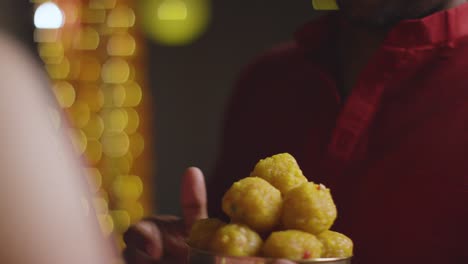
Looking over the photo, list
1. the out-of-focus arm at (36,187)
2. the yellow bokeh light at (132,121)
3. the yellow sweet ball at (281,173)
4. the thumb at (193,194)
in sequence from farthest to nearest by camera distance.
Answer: the yellow bokeh light at (132,121)
the thumb at (193,194)
the yellow sweet ball at (281,173)
the out-of-focus arm at (36,187)

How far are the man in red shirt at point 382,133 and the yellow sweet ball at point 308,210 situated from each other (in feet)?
0.87

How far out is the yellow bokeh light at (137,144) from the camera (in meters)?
4.27

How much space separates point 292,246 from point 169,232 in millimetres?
436

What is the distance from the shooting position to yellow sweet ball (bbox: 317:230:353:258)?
0.90 m

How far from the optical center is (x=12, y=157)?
0.69 metres

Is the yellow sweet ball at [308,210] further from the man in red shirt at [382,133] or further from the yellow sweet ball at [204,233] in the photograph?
the man in red shirt at [382,133]

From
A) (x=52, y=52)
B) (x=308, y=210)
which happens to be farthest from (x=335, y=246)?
(x=52, y=52)

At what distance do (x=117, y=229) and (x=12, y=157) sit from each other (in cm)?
342

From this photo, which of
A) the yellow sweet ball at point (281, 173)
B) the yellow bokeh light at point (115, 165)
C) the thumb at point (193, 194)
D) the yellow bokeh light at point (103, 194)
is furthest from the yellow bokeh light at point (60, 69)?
the yellow sweet ball at point (281, 173)

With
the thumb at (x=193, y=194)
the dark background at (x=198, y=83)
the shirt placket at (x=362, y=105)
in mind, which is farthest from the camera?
the dark background at (x=198, y=83)

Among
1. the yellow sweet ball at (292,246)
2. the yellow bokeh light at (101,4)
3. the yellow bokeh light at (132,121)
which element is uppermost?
the yellow bokeh light at (101,4)

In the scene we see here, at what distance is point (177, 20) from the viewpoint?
4.66 metres

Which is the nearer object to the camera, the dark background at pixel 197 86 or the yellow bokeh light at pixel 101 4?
the yellow bokeh light at pixel 101 4

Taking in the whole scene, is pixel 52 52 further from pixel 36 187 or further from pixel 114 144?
pixel 36 187
